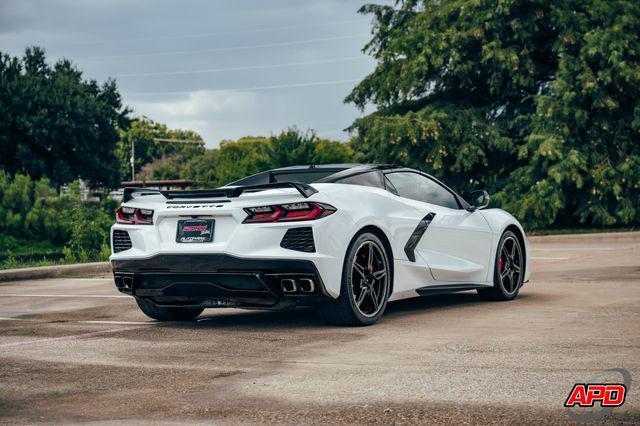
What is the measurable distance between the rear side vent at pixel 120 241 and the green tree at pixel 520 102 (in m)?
19.9

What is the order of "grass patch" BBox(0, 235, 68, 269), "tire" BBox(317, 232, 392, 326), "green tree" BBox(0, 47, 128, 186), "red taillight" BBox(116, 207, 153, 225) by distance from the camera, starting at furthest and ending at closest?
"green tree" BBox(0, 47, 128, 186)
"grass patch" BBox(0, 235, 68, 269)
"red taillight" BBox(116, 207, 153, 225)
"tire" BBox(317, 232, 392, 326)

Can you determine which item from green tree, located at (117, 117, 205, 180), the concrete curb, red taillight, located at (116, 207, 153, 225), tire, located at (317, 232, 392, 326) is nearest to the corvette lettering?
red taillight, located at (116, 207, 153, 225)

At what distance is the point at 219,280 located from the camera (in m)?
7.92

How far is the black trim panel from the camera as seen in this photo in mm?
8836

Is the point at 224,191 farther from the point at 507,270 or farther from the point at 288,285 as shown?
the point at 507,270

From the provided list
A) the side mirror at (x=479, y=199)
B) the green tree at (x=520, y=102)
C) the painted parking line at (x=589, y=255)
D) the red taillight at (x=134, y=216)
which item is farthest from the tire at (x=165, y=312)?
the green tree at (x=520, y=102)

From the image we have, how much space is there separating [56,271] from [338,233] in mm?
9748

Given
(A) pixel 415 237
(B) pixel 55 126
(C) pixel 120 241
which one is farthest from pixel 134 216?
(B) pixel 55 126

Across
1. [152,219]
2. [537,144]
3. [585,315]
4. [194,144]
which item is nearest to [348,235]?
[152,219]

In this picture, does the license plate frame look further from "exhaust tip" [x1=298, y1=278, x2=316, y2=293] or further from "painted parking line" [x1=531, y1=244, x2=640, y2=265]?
"painted parking line" [x1=531, y1=244, x2=640, y2=265]

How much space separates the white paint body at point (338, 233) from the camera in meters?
7.80

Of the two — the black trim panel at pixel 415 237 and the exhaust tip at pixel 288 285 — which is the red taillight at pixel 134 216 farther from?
the black trim panel at pixel 415 237

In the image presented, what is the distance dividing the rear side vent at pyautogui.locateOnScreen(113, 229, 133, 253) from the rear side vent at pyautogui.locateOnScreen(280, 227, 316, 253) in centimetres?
155

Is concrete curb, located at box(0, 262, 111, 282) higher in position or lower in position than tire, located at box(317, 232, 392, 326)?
lower
